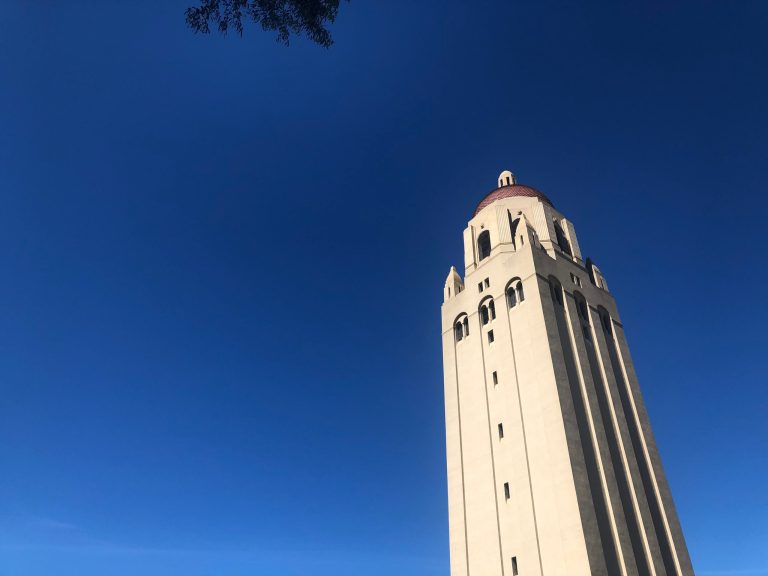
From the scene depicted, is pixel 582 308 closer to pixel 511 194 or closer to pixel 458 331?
pixel 458 331

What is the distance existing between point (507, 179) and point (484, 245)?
13.3 metres

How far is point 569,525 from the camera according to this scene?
30.4 m

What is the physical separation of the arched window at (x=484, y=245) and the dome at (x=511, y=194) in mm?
4877

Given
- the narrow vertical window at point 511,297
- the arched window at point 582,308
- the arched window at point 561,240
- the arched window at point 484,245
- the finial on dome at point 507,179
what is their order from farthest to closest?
1. the finial on dome at point 507,179
2. the arched window at point 484,245
3. the arched window at point 561,240
4. the arched window at point 582,308
5. the narrow vertical window at point 511,297

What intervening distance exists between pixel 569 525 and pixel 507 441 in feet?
25.9

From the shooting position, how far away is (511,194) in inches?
2295

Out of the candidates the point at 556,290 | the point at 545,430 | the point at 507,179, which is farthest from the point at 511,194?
the point at 545,430

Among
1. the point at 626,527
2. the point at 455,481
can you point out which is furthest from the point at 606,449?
the point at 455,481

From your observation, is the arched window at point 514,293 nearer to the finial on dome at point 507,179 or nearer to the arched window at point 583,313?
the arched window at point 583,313

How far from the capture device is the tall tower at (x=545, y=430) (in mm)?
31766

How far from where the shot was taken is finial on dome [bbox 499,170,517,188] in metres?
64.2

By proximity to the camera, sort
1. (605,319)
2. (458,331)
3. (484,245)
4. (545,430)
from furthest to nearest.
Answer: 1. (484,245)
2. (458,331)
3. (605,319)
4. (545,430)

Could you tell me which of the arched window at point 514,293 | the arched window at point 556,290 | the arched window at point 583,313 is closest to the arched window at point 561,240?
the arched window at point 583,313

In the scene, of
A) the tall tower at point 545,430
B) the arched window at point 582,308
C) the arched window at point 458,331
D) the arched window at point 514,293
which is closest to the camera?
the tall tower at point 545,430
